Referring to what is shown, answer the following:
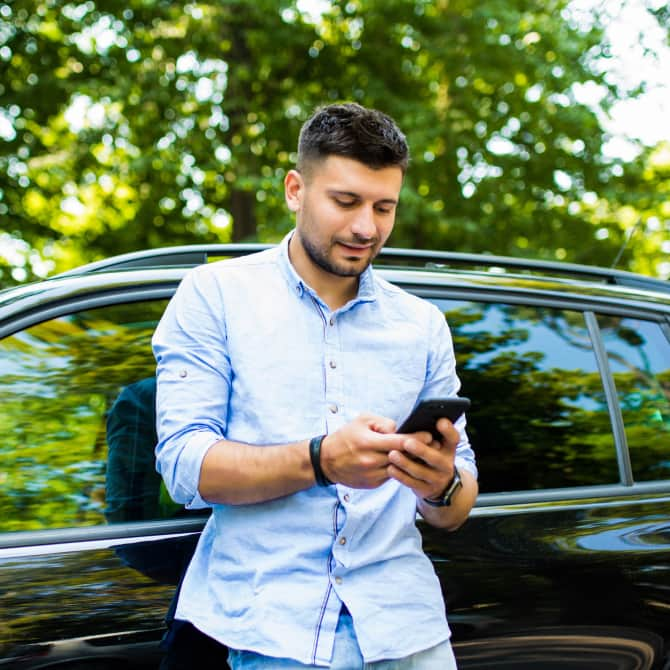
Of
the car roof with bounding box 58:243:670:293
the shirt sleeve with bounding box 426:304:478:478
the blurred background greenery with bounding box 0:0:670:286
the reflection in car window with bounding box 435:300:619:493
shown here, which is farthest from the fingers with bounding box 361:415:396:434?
the blurred background greenery with bounding box 0:0:670:286

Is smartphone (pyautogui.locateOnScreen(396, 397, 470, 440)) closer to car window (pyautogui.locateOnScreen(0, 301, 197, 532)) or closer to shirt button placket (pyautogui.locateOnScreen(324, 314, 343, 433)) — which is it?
shirt button placket (pyautogui.locateOnScreen(324, 314, 343, 433))

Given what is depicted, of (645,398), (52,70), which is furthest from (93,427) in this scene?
(52,70)

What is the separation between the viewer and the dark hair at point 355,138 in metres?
1.95

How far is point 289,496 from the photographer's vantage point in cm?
179

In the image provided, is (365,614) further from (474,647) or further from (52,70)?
(52,70)

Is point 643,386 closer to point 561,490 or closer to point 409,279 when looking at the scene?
point 561,490

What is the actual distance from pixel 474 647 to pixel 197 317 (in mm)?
1033

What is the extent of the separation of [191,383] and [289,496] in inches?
11.7

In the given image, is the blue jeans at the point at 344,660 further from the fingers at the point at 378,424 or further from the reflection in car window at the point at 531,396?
the reflection in car window at the point at 531,396

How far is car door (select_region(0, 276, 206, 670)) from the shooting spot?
1.89 metres

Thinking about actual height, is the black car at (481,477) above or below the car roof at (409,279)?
below

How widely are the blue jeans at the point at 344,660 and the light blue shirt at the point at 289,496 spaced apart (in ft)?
0.07

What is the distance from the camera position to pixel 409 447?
1.60m

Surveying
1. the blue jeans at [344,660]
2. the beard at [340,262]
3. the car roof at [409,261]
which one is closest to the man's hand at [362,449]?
the blue jeans at [344,660]
